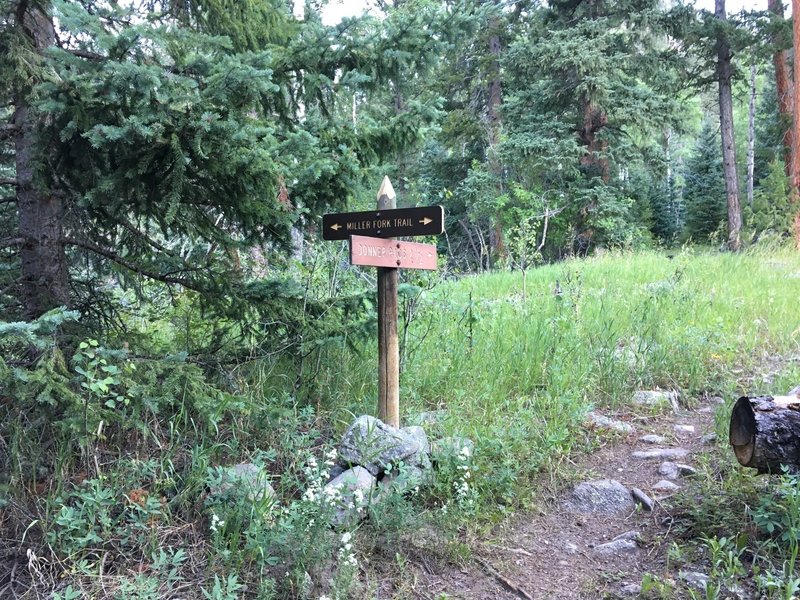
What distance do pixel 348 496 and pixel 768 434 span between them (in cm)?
217

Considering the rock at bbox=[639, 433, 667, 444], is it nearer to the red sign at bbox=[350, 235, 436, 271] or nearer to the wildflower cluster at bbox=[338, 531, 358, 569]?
the red sign at bbox=[350, 235, 436, 271]

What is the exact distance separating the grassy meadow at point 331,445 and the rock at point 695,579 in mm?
180

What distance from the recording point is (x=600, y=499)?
3.52 m

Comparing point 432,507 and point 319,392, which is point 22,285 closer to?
point 319,392

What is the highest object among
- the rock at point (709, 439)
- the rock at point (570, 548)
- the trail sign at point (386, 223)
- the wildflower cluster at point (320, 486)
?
the trail sign at point (386, 223)

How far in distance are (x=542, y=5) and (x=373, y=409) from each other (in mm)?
19039

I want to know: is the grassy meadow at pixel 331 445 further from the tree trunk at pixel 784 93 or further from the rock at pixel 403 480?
the tree trunk at pixel 784 93

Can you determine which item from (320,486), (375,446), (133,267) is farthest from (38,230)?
(375,446)

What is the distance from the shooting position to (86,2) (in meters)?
3.36

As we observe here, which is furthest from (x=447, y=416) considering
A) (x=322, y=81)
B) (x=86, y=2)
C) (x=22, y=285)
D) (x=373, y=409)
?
(x=86, y=2)

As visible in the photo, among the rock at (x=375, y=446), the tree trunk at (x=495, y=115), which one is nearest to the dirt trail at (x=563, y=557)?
the rock at (x=375, y=446)

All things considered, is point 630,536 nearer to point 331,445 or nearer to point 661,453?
point 661,453

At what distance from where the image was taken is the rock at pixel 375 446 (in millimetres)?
3287

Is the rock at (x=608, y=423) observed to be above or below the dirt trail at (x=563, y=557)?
above
